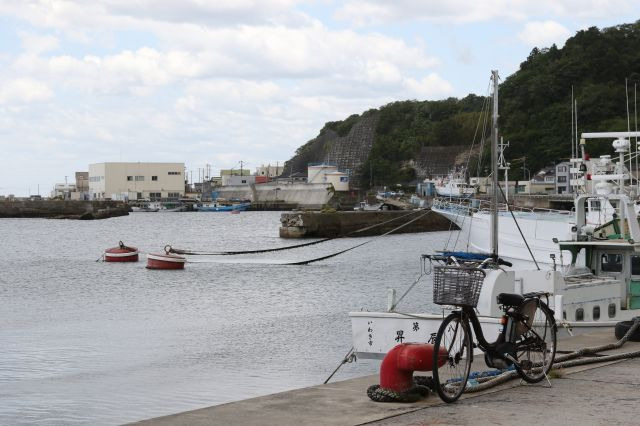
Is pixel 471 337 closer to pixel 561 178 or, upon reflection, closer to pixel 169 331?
pixel 169 331

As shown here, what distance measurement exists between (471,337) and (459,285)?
799 millimetres

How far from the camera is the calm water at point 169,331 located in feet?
64.7

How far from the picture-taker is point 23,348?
27.3 m

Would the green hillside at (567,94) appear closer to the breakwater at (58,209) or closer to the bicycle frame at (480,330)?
the breakwater at (58,209)

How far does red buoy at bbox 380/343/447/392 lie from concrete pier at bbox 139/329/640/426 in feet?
0.81

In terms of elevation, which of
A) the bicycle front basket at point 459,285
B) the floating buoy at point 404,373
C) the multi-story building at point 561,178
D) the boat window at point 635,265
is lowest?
the floating buoy at point 404,373

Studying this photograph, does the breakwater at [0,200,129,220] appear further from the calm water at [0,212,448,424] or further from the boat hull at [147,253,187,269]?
the boat hull at [147,253,187,269]

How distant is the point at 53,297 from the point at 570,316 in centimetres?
3112

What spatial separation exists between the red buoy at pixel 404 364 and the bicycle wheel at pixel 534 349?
1407 millimetres

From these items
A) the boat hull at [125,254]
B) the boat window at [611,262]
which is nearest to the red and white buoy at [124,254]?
the boat hull at [125,254]

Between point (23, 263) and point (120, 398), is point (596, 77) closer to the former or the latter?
point (23, 263)

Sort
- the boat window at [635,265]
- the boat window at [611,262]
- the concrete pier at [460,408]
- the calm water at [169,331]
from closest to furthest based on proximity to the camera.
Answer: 1. the concrete pier at [460,408]
2. the calm water at [169,331]
3. the boat window at [635,265]
4. the boat window at [611,262]

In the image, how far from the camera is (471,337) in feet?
35.6

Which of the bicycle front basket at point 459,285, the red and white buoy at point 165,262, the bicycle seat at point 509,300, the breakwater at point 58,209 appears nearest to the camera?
the bicycle front basket at point 459,285
